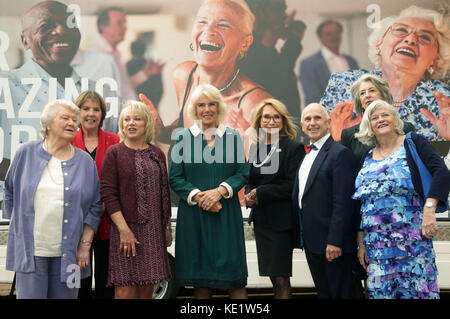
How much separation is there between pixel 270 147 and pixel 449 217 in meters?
1.95

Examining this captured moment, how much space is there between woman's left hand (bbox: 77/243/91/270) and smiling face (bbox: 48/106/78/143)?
710 millimetres

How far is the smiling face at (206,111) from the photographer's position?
3.15 meters

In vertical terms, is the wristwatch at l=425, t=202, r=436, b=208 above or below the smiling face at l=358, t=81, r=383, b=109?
below

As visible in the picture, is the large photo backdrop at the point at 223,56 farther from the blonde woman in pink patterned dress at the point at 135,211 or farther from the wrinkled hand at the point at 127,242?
the wrinkled hand at the point at 127,242

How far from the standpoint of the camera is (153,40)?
423cm

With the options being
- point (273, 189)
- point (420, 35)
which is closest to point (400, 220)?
point (273, 189)

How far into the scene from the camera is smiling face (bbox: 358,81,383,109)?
342 cm

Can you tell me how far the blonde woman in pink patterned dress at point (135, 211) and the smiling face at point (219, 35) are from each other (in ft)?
4.72

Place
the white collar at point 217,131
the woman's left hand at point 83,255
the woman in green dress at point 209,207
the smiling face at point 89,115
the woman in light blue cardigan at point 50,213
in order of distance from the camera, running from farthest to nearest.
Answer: the smiling face at point 89,115 → the white collar at point 217,131 → the woman in green dress at point 209,207 → the woman's left hand at point 83,255 → the woman in light blue cardigan at point 50,213

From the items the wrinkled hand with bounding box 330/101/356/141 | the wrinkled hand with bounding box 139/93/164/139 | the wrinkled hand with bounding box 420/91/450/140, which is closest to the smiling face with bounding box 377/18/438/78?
the wrinkled hand with bounding box 420/91/450/140

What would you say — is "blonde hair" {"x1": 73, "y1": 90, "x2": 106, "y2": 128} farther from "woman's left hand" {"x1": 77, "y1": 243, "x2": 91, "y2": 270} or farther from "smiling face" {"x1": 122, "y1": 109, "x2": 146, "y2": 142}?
"woman's left hand" {"x1": 77, "y1": 243, "x2": 91, "y2": 270}

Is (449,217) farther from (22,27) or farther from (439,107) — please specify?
(22,27)

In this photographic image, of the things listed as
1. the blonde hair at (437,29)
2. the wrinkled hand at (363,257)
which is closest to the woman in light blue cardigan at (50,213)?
the wrinkled hand at (363,257)

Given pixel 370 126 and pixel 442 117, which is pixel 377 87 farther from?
pixel 442 117
